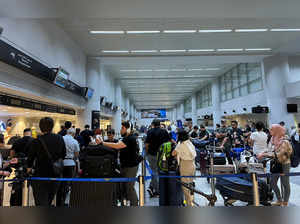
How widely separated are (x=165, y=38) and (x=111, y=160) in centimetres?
831

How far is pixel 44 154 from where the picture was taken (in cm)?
253

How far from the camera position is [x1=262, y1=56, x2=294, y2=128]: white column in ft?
39.8

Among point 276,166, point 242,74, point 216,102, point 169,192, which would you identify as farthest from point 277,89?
point 169,192

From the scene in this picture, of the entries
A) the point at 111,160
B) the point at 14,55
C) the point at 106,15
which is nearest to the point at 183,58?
the point at 106,15

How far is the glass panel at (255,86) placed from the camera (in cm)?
1485

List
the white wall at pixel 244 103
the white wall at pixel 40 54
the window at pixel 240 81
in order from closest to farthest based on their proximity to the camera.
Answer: the white wall at pixel 40 54 < the white wall at pixel 244 103 < the window at pixel 240 81

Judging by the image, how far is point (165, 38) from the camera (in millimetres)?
9445

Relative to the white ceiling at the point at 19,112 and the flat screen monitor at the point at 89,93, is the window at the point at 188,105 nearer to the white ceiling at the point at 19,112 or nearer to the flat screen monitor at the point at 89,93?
the flat screen monitor at the point at 89,93

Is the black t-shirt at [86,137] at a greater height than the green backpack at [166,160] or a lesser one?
greater

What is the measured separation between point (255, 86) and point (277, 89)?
3.41 m

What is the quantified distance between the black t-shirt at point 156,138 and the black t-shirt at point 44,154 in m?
2.19

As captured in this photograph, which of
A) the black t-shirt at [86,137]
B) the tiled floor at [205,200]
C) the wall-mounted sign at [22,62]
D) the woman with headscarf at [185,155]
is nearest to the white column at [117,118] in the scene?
the black t-shirt at [86,137]

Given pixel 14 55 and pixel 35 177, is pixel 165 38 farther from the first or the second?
pixel 35 177

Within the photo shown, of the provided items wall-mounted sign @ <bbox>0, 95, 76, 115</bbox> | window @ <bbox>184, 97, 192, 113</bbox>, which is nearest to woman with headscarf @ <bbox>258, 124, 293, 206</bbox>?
wall-mounted sign @ <bbox>0, 95, 76, 115</bbox>
